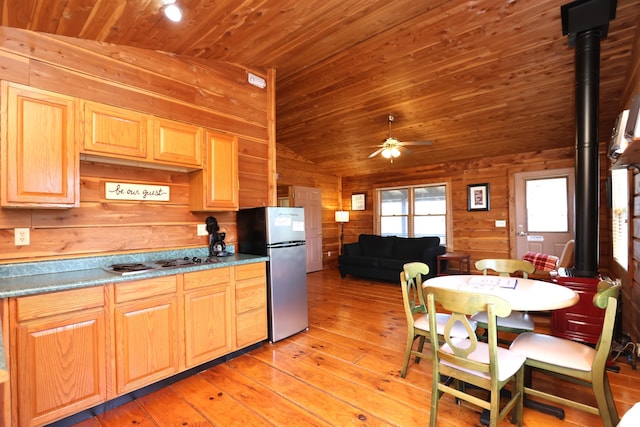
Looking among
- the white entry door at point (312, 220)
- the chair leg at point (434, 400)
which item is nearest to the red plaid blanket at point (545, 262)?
the chair leg at point (434, 400)

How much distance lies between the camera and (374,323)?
361 cm

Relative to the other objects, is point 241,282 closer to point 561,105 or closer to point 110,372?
point 110,372

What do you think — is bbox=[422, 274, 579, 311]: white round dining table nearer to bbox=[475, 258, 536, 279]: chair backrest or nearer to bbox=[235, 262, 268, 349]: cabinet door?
bbox=[475, 258, 536, 279]: chair backrest

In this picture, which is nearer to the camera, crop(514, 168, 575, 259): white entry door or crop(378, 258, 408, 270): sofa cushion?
crop(514, 168, 575, 259): white entry door

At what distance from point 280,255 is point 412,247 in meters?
3.72

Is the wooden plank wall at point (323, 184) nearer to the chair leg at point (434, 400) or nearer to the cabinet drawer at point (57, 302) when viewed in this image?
the cabinet drawer at point (57, 302)

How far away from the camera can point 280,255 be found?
3152mm

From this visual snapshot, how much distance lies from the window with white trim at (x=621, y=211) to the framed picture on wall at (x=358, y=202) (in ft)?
15.3

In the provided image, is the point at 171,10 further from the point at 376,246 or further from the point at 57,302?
the point at 376,246

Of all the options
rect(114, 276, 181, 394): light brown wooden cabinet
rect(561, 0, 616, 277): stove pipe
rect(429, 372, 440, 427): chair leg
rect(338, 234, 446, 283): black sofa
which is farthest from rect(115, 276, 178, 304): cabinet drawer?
rect(338, 234, 446, 283): black sofa

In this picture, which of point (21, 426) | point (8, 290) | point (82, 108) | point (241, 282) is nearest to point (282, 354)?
point (241, 282)

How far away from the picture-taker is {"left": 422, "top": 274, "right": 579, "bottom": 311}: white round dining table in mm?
1782

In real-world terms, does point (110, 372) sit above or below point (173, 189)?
below

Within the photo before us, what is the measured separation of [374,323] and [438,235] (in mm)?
3633
